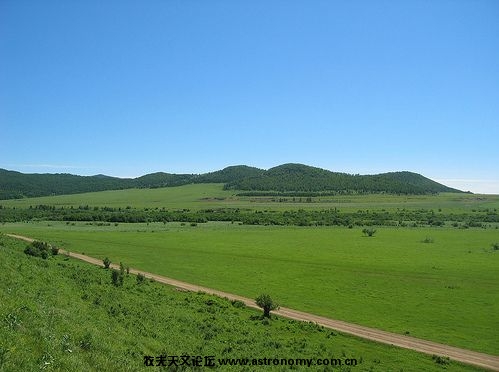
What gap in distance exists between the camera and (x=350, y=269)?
226 ft

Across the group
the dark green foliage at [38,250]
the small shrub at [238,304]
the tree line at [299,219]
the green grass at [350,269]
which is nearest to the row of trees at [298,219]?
the tree line at [299,219]

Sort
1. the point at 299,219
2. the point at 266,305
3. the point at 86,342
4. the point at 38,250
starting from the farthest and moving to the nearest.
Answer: the point at 299,219
the point at 38,250
the point at 266,305
the point at 86,342

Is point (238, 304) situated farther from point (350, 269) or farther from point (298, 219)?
point (298, 219)

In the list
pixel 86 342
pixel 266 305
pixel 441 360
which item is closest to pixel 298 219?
pixel 266 305

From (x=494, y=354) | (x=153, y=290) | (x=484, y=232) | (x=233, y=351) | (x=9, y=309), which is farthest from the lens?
(x=484, y=232)

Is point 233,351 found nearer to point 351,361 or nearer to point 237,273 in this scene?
point 351,361

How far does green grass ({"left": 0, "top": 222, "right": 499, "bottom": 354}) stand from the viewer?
4444 centimetres

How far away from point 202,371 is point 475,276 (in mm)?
53201

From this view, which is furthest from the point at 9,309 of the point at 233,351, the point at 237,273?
the point at 237,273

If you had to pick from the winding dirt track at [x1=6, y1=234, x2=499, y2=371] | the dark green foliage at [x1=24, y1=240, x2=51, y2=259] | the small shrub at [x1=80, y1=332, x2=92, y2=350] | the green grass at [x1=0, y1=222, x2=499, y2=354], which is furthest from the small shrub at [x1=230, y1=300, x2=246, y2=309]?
the dark green foliage at [x1=24, y1=240, x2=51, y2=259]

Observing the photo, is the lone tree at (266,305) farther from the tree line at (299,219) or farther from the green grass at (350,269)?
the tree line at (299,219)

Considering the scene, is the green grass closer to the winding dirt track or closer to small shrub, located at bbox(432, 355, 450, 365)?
the winding dirt track

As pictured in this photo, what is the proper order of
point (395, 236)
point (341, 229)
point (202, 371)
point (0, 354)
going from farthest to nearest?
point (341, 229)
point (395, 236)
point (202, 371)
point (0, 354)

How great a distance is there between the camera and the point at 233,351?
30812mm
